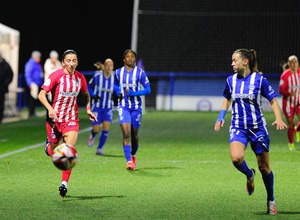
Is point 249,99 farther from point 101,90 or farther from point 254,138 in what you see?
point 101,90

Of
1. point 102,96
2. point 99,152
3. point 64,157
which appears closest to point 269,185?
point 64,157

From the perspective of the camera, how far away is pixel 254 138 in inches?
412

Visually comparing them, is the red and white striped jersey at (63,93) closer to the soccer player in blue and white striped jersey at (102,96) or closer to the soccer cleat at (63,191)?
the soccer cleat at (63,191)

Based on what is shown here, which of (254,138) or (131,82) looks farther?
(131,82)

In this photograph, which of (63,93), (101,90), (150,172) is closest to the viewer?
(63,93)

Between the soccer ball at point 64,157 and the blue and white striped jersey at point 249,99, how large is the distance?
2.03 meters

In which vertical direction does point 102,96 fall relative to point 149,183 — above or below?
above

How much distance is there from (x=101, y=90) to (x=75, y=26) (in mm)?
25098

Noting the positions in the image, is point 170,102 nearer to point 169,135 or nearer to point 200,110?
point 200,110

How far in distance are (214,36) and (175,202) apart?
26.8 m

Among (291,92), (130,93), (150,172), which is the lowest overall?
(150,172)

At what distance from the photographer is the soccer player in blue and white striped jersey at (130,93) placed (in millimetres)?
15391

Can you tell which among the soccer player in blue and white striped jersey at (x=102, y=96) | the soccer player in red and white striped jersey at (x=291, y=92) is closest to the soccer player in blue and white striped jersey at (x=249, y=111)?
the soccer player in blue and white striped jersey at (x=102, y=96)

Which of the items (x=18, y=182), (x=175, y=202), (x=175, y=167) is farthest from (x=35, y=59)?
(x=175, y=202)
